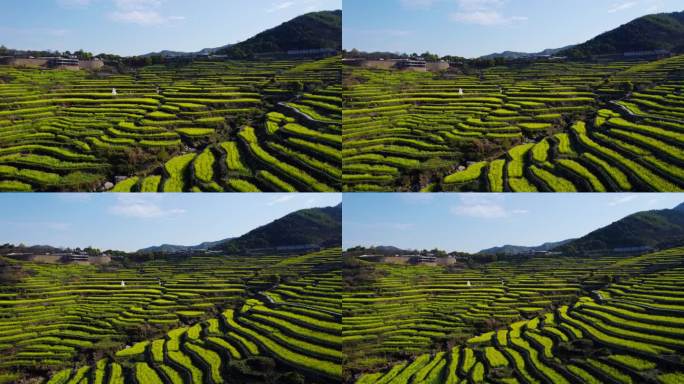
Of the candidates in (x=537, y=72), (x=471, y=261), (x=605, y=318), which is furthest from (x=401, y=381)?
(x=537, y=72)

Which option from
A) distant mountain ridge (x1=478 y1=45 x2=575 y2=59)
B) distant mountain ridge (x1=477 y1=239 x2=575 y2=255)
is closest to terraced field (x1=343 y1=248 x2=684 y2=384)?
distant mountain ridge (x1=477 y1=239 x2=575 y2=255)

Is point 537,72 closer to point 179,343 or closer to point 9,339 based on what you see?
point 179,343

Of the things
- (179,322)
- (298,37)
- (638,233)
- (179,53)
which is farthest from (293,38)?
(638,233)

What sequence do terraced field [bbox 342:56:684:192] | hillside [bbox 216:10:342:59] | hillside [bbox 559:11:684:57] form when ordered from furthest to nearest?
hillside [bbox 559:11:684:57] → hillside [bbox 216:10:342:59] → terraced field [bbox 342:56:684:192]

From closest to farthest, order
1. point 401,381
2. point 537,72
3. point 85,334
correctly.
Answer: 1. point 401,381
2. point 85,334
3. point 537,72

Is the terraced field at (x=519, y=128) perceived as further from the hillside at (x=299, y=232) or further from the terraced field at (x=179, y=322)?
the terraced field at (x=179, y=322)

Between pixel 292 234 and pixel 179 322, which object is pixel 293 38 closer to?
pixel 292 234

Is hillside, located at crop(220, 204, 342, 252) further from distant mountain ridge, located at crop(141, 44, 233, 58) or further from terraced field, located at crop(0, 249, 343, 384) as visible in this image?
distant mountain ridge, located at crop(141, 44, 233, 58)
